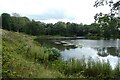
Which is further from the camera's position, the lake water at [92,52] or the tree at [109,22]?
the lake water at [92,52]

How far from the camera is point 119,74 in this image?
9.58 metres

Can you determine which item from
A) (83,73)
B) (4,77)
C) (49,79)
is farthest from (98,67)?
(4,77)

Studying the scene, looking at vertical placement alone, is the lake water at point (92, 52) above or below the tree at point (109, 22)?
below

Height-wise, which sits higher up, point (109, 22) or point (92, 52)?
point (109, 22)

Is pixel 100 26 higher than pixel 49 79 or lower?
higher

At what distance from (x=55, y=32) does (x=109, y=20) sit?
87791mm

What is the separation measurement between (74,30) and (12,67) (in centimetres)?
8654

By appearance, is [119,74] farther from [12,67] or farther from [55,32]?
[55,32]

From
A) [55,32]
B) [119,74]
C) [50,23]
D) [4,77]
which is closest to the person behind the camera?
[4,77]

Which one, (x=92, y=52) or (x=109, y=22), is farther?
(x=92, y=52)

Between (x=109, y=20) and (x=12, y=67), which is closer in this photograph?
(x=109, y=20)

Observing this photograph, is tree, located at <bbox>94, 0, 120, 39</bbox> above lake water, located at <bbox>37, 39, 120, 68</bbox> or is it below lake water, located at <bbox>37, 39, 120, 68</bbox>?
above

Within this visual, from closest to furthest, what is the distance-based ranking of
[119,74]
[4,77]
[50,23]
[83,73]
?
[4,77]
[119,74]
[83,73]
[50,23]

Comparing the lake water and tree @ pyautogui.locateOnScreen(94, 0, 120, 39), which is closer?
tree @ pyautogui.locateOnScreen(94, 0, 120, 39)
